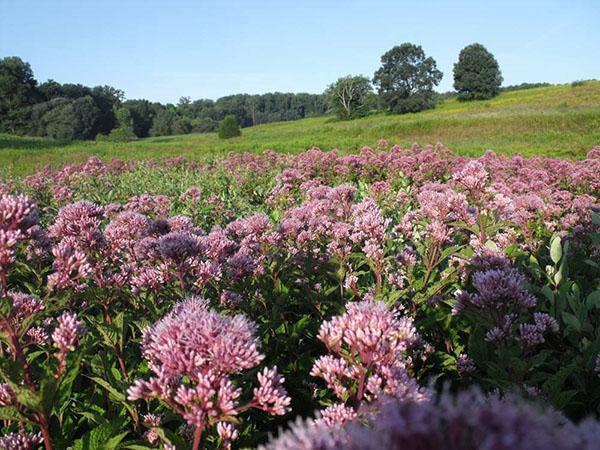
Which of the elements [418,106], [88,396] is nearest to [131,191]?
[88,396]

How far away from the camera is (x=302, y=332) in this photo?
3.39m

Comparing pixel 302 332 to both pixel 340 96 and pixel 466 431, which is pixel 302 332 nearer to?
pixel 466 431

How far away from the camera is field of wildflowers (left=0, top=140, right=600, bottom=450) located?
56.9 inches

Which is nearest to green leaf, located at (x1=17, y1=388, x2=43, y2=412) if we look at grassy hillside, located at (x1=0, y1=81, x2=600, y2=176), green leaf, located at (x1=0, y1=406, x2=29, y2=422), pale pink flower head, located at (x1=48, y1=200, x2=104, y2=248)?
green leaf, located at (x1=0, y1=406, x2=29, y2=422)

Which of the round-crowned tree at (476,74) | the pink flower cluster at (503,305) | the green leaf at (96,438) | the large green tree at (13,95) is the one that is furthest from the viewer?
the large green tree at (13,95)

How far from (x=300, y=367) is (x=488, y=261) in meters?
1.51

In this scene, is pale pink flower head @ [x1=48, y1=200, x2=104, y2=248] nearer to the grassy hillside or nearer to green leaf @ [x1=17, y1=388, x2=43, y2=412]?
green leaf @ [x1=17, y1=388, x2=43, y2=412]

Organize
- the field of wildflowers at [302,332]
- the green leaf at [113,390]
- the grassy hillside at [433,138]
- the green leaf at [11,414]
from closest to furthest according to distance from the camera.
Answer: the field of wildflowers at [302,332]
the green leaf at [11,414]
the green leaf at [113,390]
the grassy hillside at [433,138]

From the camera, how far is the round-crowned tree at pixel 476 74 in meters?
78.5

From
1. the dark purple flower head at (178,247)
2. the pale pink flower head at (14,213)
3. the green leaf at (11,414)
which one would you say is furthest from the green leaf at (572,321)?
the pale pink flower head at (14,213)

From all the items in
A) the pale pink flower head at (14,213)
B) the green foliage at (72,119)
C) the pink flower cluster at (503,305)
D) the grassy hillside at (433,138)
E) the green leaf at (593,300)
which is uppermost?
the green foliage at (72,119)

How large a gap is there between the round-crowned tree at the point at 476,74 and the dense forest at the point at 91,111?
6091 centimetres

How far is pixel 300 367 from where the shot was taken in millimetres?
2994

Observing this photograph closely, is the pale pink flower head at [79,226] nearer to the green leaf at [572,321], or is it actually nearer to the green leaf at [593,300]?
the green leaf at [572,321]
